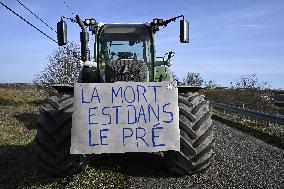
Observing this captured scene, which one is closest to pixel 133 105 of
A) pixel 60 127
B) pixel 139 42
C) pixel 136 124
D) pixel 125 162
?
pixel 136 124

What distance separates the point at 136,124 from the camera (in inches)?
201

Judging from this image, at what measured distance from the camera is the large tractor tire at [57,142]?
17.1 ft

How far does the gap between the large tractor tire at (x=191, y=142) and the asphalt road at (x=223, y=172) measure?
21 cm

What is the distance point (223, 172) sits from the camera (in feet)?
20.1

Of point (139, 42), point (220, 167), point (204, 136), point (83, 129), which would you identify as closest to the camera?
point (83, 129)

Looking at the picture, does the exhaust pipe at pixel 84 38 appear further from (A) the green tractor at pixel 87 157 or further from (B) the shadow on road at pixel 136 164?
(B) the shadow on road at pixel 136 164

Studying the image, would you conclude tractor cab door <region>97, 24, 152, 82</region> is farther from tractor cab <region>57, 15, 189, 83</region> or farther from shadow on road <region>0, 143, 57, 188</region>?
shadow on road <region>0, 143, 57, 188</region>

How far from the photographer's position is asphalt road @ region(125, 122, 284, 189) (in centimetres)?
539

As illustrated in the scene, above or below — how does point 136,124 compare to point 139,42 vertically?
below

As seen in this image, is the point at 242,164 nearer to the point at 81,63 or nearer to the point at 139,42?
the point at 139,42

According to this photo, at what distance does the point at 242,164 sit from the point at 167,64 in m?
2.39

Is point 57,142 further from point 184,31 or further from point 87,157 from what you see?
point 184,31

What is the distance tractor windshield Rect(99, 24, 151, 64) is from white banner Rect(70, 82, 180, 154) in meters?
2.31

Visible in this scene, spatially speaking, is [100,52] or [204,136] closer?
[204,136]
